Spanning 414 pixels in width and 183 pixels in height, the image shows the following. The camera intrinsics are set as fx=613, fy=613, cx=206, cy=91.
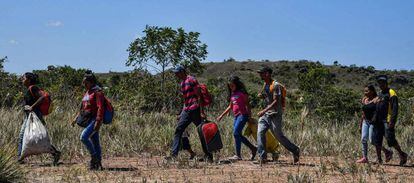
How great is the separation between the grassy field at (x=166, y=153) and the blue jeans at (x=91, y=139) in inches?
11.4

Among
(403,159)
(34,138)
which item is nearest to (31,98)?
(34,138)

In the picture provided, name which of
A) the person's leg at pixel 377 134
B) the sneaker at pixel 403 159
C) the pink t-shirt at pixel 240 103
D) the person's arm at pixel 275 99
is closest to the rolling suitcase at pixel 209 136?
the pink t-shirt at pixel 240 103

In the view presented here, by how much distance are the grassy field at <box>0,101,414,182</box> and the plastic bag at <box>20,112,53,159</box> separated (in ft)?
0.99

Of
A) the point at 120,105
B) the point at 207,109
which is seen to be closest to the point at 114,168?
the point at 120,105

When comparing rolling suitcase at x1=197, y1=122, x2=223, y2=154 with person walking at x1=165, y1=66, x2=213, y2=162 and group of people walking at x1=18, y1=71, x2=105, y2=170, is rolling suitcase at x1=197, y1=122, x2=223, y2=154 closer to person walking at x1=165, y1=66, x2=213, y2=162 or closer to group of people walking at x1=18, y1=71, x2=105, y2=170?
person walking at x1=165, y1=66, x2=213, y2=162

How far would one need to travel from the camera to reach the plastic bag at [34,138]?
29.5 ft

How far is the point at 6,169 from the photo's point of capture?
6891 millimetres

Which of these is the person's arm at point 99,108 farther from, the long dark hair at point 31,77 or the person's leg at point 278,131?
the person's leg at point 278,131

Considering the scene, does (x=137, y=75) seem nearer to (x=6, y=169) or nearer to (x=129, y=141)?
(x=129, y=141)

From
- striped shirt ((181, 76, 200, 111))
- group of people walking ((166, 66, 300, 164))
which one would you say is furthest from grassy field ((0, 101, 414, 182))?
striped shirt ((181, 76, 200, 111))

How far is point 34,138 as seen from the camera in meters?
8.99

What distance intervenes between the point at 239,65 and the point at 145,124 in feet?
165

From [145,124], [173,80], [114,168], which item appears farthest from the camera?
[173,80]

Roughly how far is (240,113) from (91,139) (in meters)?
2.54
